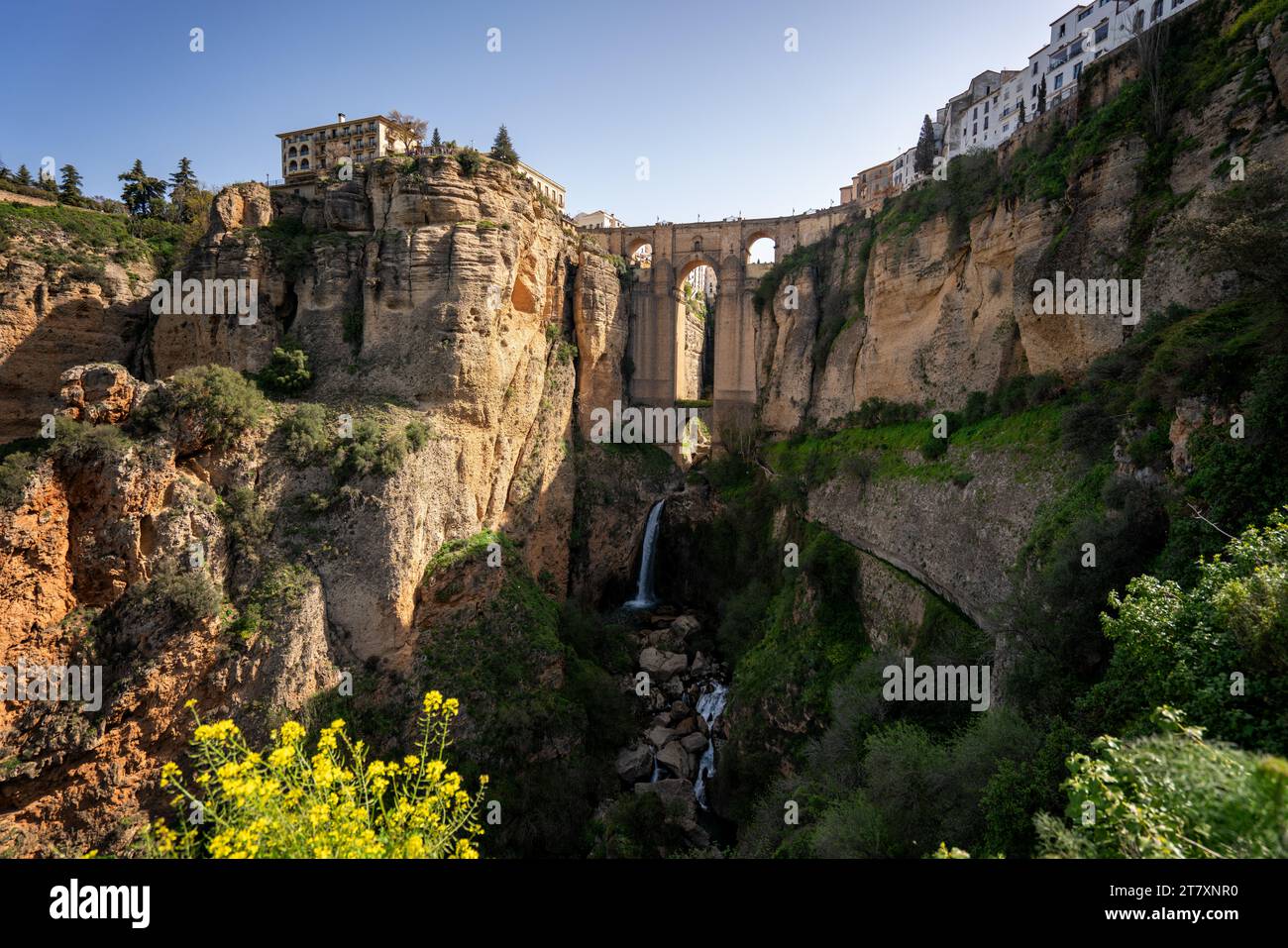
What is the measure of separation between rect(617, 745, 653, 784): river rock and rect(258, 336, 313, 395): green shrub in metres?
16.6

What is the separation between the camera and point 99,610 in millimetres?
14203

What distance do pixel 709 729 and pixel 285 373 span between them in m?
19.3

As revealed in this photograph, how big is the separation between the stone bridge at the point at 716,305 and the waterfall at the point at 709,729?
16199mm

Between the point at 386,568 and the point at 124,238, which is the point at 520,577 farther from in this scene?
the point at 124,238

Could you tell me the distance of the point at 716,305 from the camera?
3528 cm

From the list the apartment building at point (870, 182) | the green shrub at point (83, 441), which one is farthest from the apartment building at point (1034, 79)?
the green shrub at point (83, 441)

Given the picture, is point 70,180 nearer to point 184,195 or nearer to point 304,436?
point 184,195

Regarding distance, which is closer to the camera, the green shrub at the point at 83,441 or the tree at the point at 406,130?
the green shrub at the point at 83,441

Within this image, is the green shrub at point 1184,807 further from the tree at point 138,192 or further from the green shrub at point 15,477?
the tree at point 138,192

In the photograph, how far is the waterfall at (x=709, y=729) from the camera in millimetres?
18766

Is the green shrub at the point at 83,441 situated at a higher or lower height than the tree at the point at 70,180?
lower

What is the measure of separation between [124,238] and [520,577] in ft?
67.3
